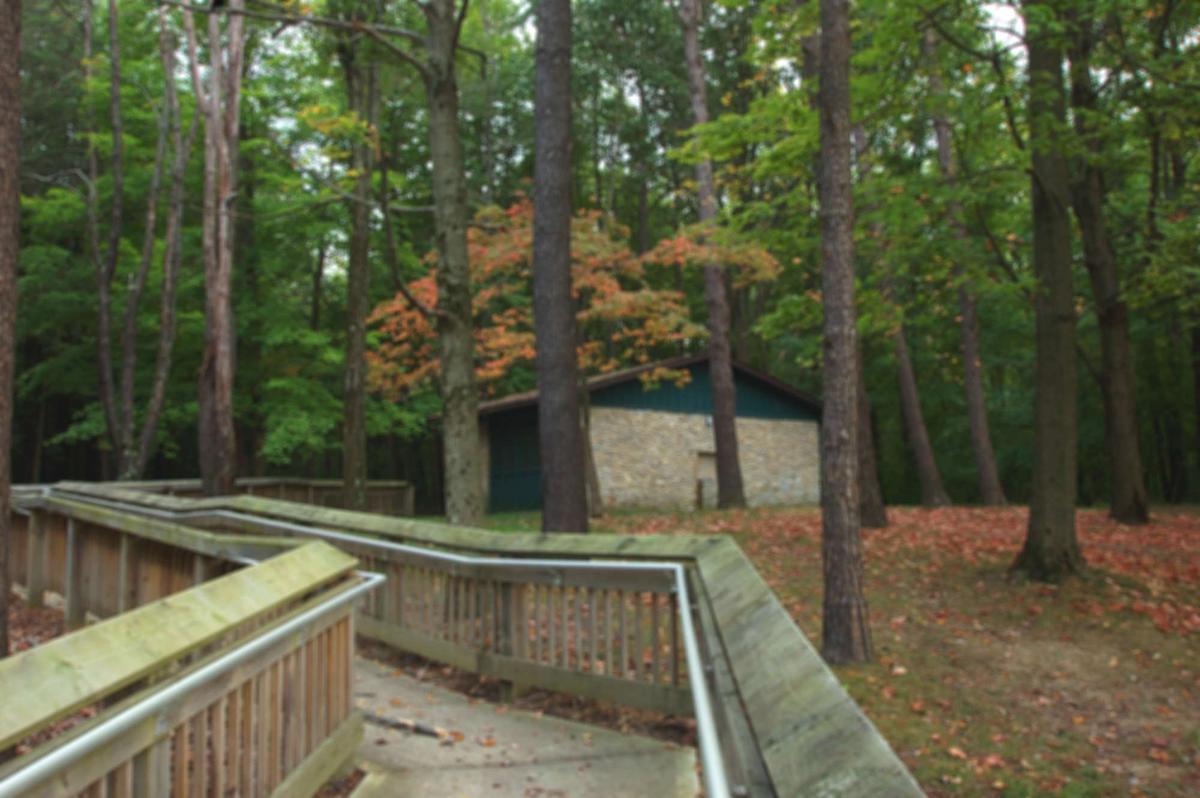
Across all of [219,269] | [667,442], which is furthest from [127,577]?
[667,442]

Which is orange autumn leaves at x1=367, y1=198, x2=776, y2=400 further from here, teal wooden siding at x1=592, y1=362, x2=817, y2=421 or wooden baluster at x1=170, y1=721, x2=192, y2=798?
wooden baluster at x1=170, y1=721, x2=192, y2=798

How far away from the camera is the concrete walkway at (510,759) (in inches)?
157

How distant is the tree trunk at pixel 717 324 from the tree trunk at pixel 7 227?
48.0 feet

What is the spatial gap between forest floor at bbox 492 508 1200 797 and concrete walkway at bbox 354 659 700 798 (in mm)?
1826

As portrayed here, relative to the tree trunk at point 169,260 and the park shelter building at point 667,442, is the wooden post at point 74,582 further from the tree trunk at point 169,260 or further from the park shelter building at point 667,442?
the park shelter building at point 667,442

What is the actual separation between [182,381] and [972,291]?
21128mm

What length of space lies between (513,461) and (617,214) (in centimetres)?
1535

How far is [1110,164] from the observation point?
11305 millimetres

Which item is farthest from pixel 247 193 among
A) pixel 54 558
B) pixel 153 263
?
pixel 54 558

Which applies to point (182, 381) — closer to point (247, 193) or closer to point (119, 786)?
point (247, 193)

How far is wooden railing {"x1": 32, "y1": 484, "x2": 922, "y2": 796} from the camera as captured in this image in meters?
1.37

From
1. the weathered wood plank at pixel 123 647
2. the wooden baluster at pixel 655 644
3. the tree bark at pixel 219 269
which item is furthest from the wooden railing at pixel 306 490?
the weathered wood plank at pixel 123 647

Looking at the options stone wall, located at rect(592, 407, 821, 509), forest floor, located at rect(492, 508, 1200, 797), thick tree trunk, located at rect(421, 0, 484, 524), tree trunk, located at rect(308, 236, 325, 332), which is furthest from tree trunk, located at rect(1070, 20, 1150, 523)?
tree trunk, located at rect(308, 236, 325, 332)

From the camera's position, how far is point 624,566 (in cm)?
491
